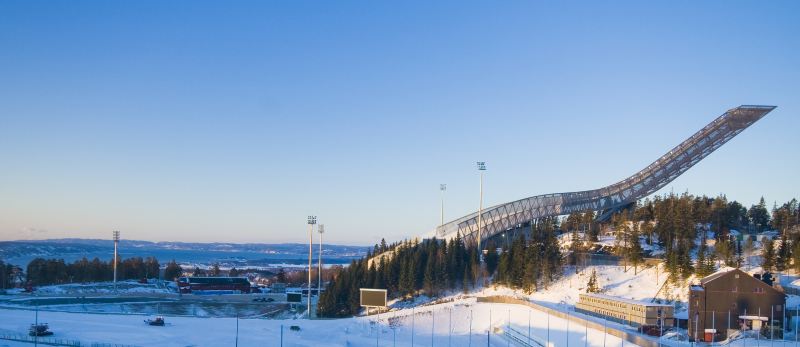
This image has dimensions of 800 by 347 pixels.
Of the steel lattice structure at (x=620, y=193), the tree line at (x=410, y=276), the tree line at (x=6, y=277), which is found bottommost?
the tree line at (x=6, y=277)

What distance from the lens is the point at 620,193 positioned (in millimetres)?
89812

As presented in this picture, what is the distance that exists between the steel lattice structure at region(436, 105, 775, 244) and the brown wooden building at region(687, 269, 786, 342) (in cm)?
3902

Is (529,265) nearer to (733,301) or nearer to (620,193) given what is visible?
(733,301)

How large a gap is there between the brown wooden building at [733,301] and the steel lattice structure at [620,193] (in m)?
39.0

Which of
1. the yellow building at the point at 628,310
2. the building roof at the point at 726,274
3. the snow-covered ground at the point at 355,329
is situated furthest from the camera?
the snow-covered ground at the point at 355,329

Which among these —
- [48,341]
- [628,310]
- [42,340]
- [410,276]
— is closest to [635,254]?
[628,310]

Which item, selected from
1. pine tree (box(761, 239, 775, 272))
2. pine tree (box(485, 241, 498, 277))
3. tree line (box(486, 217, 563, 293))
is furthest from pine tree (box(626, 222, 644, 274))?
pine tree (box(485, 241, 498, 277))

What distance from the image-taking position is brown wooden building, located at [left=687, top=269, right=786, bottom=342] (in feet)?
137

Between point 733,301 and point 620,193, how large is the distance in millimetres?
48322

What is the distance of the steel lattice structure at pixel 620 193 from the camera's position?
8138 centimetres

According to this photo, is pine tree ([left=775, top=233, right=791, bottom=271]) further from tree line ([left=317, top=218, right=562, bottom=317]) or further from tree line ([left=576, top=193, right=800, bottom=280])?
tree line ([left=317, top=218, right=562, bottom=317])

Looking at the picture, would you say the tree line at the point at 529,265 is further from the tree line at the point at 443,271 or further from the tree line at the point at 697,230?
the tree line at the point at 697,230

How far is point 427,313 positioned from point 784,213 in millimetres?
44830

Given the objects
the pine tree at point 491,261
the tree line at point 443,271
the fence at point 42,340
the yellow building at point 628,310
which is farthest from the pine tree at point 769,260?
the fence at point 42,340
